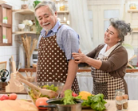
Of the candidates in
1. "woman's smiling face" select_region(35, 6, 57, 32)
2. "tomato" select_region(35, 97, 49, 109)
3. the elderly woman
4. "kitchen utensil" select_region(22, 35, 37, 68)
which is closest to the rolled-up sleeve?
the elderly woman

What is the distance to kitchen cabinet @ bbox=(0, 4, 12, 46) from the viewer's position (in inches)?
145

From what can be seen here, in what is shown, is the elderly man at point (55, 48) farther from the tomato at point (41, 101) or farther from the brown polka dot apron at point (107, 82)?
the tomato at point (41, 101)

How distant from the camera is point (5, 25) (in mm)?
3830

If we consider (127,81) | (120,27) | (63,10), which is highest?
(63,10)

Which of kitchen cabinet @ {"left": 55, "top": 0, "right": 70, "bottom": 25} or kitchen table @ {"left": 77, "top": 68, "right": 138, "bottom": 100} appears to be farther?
kitchen cabinet @ {"left": 55, "top": 0, "right": 70, "bottom": 25}

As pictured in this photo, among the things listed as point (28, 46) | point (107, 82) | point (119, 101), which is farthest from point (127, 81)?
point (119, 101)

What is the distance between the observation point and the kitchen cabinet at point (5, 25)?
3693 millimetres

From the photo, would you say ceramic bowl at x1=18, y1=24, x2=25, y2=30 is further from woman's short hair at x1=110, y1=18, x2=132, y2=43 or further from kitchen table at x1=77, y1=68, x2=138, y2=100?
woman's short hair at x1=110, y1=18, x2=132, y2=43

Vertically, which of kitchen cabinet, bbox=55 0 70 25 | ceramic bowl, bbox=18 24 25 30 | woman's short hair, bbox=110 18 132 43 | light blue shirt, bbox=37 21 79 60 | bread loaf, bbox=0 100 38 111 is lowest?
bread loaf, bbox=0 100 38 111

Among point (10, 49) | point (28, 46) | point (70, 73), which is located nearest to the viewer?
point (70, 73)

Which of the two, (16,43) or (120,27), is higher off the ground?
(120,27)

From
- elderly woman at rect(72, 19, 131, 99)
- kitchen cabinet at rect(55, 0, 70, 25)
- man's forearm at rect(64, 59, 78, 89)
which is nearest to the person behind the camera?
man's forearm at rect(64, 59, 78, 89)

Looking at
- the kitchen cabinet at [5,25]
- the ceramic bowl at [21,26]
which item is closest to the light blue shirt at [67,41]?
the kitchen cabinet at [5,25]

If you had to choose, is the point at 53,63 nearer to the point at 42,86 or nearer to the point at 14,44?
the point at 42,86
